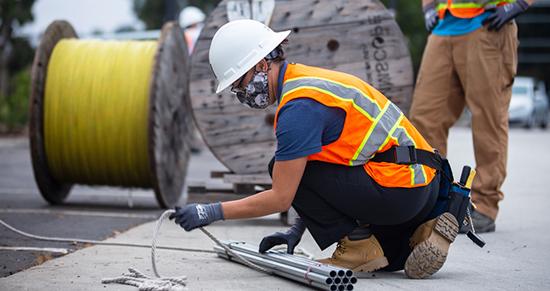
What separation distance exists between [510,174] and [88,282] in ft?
23.4

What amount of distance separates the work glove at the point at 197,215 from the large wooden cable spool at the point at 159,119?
2.84 m

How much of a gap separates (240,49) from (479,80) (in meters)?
2.31

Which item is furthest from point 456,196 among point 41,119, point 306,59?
point 41,119

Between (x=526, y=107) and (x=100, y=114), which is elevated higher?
(x=100, y=114)

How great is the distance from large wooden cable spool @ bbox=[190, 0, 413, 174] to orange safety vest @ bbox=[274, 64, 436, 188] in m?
2.16

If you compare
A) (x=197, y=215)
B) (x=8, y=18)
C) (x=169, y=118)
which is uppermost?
(x=197, y=215)

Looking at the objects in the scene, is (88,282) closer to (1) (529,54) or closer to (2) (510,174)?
(2) (510,174)

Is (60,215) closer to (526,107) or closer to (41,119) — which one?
(41,119)

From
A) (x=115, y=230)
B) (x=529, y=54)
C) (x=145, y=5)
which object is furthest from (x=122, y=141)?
(x=529, y=54)

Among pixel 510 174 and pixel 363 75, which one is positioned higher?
pixel 363 75

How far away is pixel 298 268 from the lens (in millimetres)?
4086

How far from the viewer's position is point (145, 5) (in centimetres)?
4184

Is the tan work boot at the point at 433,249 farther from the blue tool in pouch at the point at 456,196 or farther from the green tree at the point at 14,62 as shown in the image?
the green tree at the point at 14,62

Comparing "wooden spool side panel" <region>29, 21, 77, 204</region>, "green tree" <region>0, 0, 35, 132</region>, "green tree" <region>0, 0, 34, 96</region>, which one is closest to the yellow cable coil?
"wooden spool side panel" <region>29, 21, 77, 204</region>
